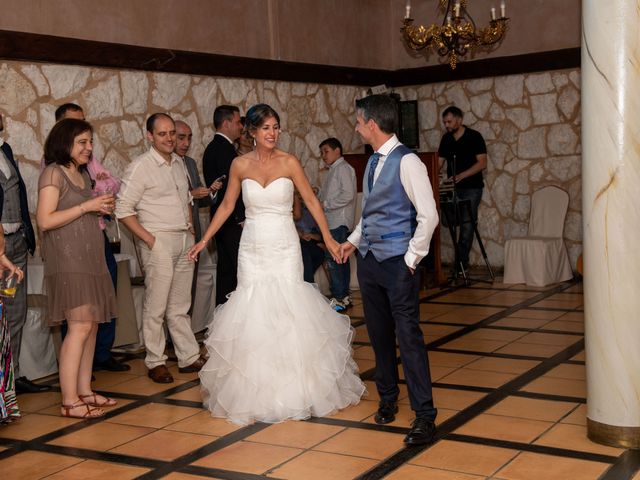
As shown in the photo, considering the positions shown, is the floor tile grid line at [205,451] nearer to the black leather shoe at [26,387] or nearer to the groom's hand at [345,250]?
the groom's hand at [345,250]

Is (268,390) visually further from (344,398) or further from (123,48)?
(123,48)

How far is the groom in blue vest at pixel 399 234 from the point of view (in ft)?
Answer: 13.6

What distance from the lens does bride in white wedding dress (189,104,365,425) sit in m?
4.77

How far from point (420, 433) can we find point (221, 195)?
2746 mm

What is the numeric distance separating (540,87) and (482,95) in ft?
2.19

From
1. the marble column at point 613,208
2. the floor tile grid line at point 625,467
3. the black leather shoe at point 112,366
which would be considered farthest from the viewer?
the black leather shoe at point 112,366

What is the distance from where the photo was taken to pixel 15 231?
207 inches

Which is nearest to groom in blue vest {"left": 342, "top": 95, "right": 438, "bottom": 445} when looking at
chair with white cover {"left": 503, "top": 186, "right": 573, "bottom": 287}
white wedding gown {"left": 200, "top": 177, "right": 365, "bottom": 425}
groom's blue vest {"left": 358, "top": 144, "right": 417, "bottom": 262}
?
groom's blue vest {"left": 358, "top": 144, "right": 417, "bottom": 262}

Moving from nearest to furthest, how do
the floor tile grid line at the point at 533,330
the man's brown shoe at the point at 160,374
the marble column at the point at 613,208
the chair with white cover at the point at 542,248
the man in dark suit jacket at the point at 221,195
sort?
the marble column at the point at 613,208 < the man's brown shoe at the point at 160,374 < the man in dark suit jacket at the point at 221,195 < the floor tile grid line at the point at 533,330 < the chair with white cover at the point at 542,248

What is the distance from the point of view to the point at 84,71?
703cm

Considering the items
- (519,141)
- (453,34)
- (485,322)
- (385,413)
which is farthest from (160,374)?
(519,141)

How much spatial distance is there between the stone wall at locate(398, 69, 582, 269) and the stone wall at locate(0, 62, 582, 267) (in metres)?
0.01

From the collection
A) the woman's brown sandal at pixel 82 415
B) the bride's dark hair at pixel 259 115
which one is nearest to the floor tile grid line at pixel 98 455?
the woman's brown sandal at pixel 82 415

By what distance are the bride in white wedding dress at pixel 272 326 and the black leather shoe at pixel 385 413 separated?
300 millimetres
